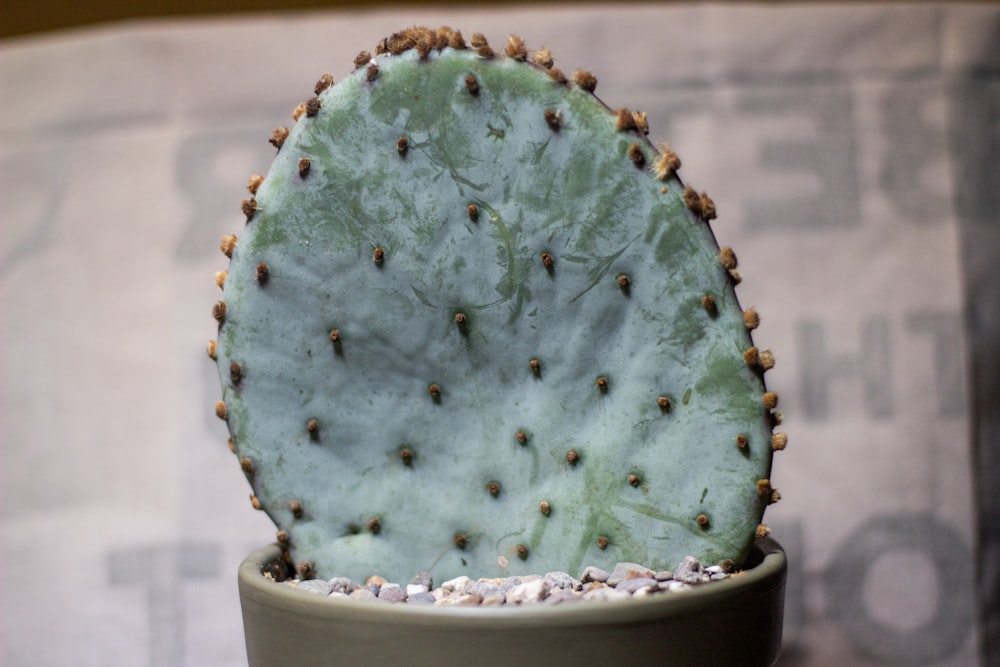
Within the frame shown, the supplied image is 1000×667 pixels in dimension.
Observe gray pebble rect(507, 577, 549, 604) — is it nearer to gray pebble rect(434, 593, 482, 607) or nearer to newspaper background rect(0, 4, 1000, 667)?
gray pebble rect(434, 593, 482, 607)

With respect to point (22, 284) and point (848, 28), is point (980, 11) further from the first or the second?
point (22, 284)

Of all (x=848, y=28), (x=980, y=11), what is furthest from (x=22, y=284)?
(x=980, y=11)

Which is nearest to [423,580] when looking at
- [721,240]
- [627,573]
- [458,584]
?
[458,584]

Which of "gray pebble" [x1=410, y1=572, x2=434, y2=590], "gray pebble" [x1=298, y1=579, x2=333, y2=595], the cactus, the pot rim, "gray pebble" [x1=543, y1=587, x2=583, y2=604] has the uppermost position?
the cactus

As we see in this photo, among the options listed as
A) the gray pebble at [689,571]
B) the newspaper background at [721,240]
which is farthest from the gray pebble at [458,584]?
the newspaper background at [721,240]

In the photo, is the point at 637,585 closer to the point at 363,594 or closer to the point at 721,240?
the point at 363,594

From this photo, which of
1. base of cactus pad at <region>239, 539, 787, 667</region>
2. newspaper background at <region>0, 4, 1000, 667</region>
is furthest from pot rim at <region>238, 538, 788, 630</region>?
newspaper background at <region>0, 4, 1000, 667</region>
